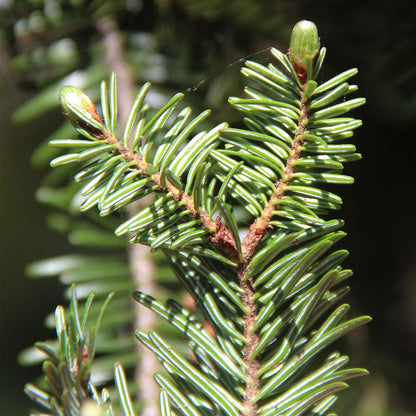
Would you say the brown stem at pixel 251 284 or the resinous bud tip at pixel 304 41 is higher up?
Result: the resinous bud tip at pixel 304 41

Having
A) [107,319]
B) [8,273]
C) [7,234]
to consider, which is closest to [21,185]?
[7,234]

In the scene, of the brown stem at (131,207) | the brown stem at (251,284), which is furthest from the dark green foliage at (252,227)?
the brown stem at (131,207)

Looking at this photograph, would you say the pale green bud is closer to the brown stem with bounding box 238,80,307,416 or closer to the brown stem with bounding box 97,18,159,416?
the brown stem with bounding box 238,80,307,416

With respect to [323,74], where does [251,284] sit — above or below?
below

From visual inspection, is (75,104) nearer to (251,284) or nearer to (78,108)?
(78,108)

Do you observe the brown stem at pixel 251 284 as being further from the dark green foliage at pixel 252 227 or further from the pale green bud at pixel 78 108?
the pale green bud at pixel 78 108

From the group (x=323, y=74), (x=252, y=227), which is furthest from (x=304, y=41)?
(x=323, y=74)
